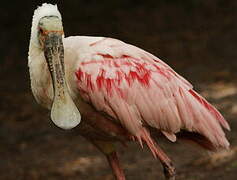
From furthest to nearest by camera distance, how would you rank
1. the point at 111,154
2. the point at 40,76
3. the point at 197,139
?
the point at 111,154, the point at 197,139, the point at 40,76

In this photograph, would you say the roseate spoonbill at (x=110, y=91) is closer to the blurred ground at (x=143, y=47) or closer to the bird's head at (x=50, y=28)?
the bird's head at (x=50, y=28)

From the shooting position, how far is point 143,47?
11.7 meters

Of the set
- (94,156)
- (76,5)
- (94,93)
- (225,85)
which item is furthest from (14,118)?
(76,5)

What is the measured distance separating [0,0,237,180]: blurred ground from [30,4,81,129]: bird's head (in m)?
2.42

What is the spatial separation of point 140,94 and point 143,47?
21.0 feet

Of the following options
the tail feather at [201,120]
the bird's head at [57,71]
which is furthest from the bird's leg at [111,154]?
the bird's head at [57,71]

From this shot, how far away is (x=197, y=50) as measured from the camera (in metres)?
11.5

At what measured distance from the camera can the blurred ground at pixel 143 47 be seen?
747 centimetres

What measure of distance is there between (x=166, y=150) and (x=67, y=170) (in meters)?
1.22

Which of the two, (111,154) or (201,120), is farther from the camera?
(111,154)

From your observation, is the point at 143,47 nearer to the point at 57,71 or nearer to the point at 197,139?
the point at 197,139

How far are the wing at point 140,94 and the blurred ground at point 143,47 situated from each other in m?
1.53

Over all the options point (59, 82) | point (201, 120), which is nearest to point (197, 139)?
point (201, 120)

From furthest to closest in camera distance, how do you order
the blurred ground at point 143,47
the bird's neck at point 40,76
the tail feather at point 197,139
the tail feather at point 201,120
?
1. the blurred ground at point 143,47
2. the tail feather at point 197,139
3. the tail feather at point 201,120
4. the bird's neck at point 40,76
